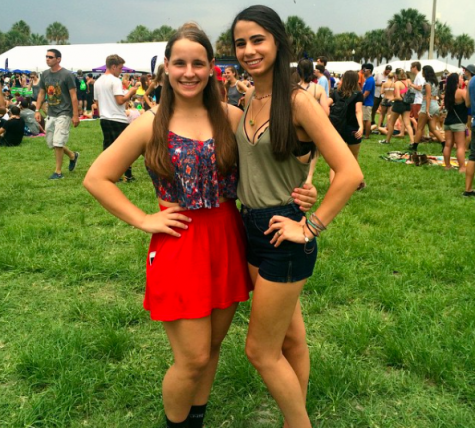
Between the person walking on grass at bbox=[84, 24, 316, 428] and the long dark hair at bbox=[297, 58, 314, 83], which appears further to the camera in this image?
the long dark hair at bbox=[297, 58, 314, 83]

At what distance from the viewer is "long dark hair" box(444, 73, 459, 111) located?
820 cm

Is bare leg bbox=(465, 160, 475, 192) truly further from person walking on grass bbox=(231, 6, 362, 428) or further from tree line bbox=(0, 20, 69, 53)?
tree line bbox=(0, 20, 69, 53)

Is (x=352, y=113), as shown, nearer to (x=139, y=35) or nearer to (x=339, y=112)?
(x=339, y=112)

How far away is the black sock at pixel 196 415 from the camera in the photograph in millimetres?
2324

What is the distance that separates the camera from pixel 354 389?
266 centimetres

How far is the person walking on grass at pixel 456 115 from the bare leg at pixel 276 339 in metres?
7.37

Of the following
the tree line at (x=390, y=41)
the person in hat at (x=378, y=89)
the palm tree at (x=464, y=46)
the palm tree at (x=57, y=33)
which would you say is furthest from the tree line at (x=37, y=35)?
the person in hat at (x=378, y=89)

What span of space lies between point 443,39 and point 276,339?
91.9 metres

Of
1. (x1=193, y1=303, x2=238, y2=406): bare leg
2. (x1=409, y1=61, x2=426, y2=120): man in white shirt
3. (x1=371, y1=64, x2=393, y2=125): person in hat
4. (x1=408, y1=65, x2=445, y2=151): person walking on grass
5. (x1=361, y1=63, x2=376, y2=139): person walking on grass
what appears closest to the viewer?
(x1=193, y1=303, x2=238, y2=406): bare leg

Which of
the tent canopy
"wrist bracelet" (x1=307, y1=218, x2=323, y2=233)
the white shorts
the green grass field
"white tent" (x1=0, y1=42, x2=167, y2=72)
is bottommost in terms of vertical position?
the green grass field

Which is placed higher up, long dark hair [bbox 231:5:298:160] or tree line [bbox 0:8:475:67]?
tree line [bbox 0:8:475:67]

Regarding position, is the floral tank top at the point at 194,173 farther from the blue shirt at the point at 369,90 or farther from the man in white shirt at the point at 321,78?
the blue shirt at the point at 369,90

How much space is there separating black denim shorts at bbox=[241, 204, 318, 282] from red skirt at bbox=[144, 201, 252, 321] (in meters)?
0.13

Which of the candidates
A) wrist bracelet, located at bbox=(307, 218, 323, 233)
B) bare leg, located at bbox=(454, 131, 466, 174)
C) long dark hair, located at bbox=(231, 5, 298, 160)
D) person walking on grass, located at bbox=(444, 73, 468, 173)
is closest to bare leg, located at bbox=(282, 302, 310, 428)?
wrist bracelet, located at bbox=(307, 218, 323, 233)
